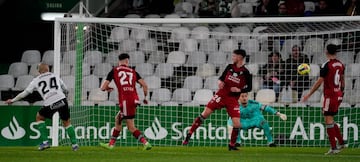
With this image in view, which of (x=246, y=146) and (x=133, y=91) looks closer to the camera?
(x=133, y=91)

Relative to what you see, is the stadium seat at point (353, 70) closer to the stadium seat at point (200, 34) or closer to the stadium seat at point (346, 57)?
the stadium seat at point (346, 57)

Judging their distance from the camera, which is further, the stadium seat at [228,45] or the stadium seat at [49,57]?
the stadium seat at [49,57]

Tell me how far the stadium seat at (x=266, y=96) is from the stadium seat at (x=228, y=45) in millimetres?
1190

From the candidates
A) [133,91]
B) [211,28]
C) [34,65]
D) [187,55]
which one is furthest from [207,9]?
[133,91]

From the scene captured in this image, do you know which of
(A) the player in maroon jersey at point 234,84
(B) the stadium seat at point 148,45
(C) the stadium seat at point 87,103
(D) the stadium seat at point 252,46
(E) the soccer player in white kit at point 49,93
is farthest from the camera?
(B) the stadium seat at point 148,45

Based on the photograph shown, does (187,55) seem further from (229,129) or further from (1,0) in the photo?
(1,0)

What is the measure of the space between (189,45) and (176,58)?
0.51 meters

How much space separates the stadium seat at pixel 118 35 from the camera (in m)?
23.5

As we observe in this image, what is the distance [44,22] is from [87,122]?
21.2 feet

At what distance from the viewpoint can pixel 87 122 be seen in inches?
877

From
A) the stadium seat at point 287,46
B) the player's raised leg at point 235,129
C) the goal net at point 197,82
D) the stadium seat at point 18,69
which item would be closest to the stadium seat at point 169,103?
the goal net at point 197,82

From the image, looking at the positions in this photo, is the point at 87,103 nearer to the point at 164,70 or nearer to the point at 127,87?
the point at 164,70

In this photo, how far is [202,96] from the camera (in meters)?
22.6

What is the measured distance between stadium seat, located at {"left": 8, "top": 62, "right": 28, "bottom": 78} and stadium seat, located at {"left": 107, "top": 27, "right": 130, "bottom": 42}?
2.64m
